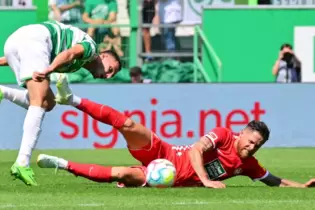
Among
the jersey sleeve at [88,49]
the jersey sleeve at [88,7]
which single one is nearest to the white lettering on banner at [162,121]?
the jersey sleeve at [88,7]

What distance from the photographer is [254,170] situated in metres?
11.7

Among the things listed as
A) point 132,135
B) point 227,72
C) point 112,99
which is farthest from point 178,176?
Answer: point 227,72

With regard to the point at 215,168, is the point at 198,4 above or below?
above

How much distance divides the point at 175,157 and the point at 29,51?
1.81 metres

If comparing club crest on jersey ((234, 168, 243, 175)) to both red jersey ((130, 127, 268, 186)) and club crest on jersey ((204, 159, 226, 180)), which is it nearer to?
red jersey ((130, 127, 268, 186))

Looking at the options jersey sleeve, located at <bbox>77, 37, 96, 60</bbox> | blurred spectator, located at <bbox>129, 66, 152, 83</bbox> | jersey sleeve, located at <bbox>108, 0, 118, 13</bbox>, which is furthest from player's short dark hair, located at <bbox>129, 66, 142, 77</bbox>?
jersey sleeve, located at <bbox>77, 37, 96, 60</bbox>

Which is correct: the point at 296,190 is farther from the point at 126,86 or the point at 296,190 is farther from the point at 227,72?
the point at 227,72

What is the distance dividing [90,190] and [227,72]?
12.3 metres

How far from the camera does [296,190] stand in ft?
36.8

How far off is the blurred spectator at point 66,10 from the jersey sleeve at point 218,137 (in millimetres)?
11702

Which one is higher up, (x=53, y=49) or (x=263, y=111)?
(x=53, y=49)

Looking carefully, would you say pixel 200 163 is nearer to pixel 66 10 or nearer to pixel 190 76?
pixel 190 76

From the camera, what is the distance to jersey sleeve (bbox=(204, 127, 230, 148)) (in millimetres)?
11312

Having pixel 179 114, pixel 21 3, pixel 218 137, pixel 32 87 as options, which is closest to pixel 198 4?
pixel 21 3
